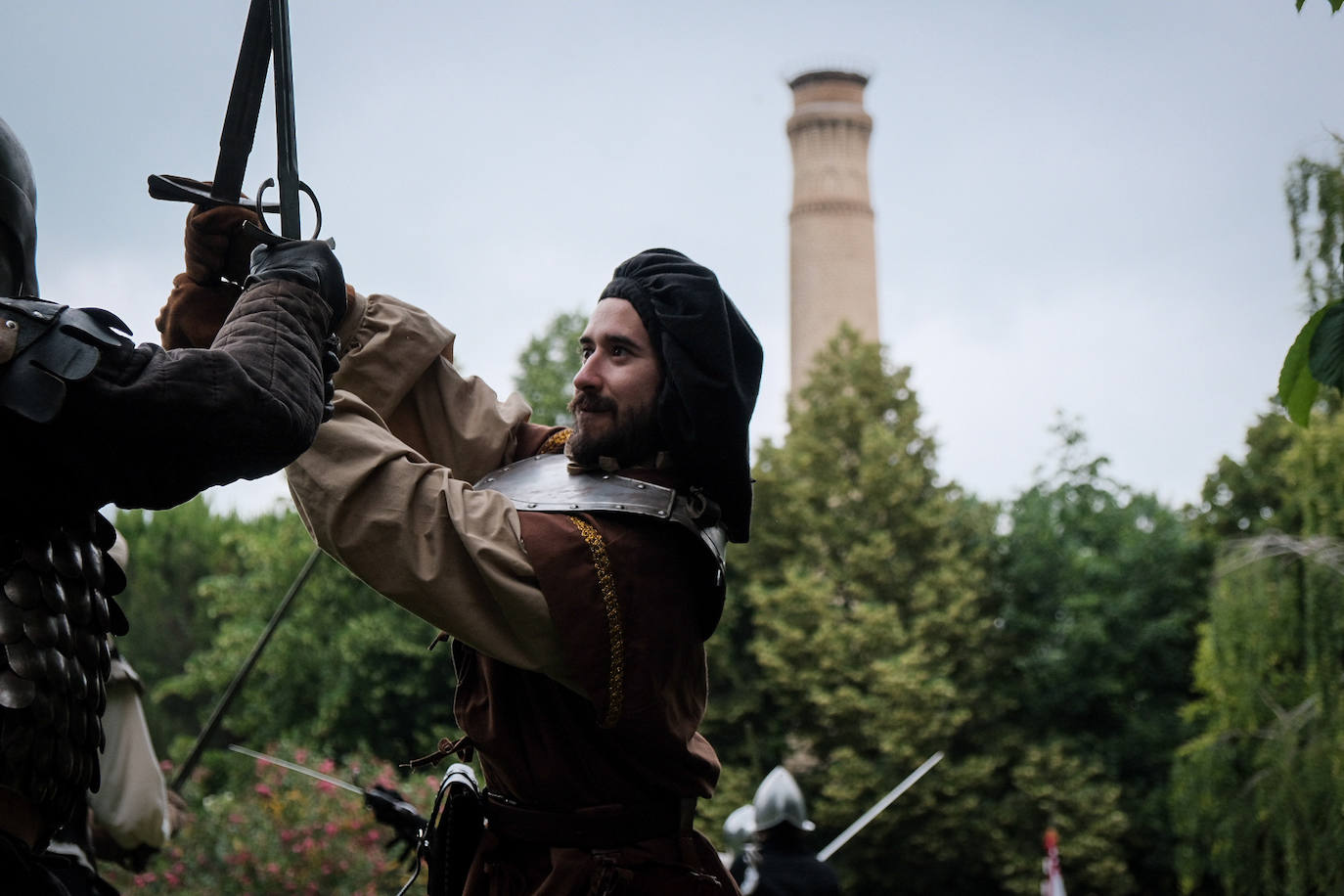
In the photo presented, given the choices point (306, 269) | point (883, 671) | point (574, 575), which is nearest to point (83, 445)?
point (306, 269)

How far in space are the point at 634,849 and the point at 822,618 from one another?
2036 cm

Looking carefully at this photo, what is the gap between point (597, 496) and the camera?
9.20 feet

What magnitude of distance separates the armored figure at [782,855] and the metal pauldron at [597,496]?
4590 mm

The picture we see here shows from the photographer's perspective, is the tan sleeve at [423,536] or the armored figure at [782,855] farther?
the armored figure at [782,855]

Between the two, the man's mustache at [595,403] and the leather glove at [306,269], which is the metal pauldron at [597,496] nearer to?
the man's mustache at [595,403]

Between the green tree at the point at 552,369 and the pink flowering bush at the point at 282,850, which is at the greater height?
the green tree at the point at 552,369

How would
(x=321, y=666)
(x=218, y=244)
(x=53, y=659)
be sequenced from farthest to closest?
(x=321, y=666)
(x=218, y=244)
(x=53, y=659)

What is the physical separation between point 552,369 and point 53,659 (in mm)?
23871

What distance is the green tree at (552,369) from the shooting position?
24.9 m

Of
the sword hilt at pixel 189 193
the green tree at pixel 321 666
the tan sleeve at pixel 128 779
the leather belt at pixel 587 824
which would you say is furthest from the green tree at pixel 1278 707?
the sword hilt at pixel 189 193

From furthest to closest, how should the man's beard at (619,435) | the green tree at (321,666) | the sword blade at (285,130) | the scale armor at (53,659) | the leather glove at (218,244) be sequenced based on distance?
the green tree at (321,666) < the man's beard at (619,435) < the leather glove at (218,244) < the sword blade at (285,130) < the scale armor at (53,659)

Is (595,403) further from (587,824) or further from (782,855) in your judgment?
(782,855)

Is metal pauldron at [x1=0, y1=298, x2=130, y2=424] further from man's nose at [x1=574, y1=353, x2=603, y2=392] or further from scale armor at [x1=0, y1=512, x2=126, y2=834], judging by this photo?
man's nose at [x1=574, y1=353, x2=603, y2=392]

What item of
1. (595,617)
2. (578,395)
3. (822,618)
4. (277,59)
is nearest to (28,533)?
(277,59)
